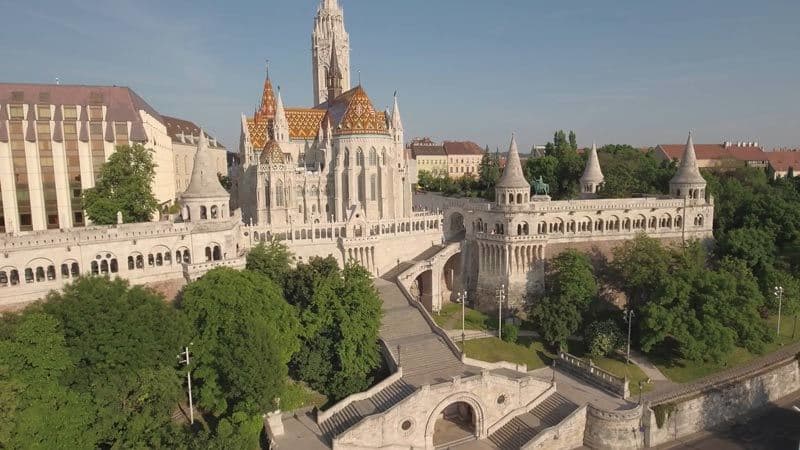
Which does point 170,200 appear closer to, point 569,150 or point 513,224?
point 513,224

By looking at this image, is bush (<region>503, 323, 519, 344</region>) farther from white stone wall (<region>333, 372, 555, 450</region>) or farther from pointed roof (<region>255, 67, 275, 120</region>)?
pointed roof (<region>255, 67, 275, 120</region>)

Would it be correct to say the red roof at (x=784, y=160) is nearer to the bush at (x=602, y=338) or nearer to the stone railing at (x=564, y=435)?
the bush at (x=602, y=338)

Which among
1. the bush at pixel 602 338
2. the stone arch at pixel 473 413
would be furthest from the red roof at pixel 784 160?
the stone arch at pixel 473 413

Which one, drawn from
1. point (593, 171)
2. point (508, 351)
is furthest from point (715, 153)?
point (508, 351)

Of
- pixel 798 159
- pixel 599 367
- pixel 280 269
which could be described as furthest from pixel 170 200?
pixel 798 159

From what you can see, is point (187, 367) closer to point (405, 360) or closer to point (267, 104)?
point (405, 360)
